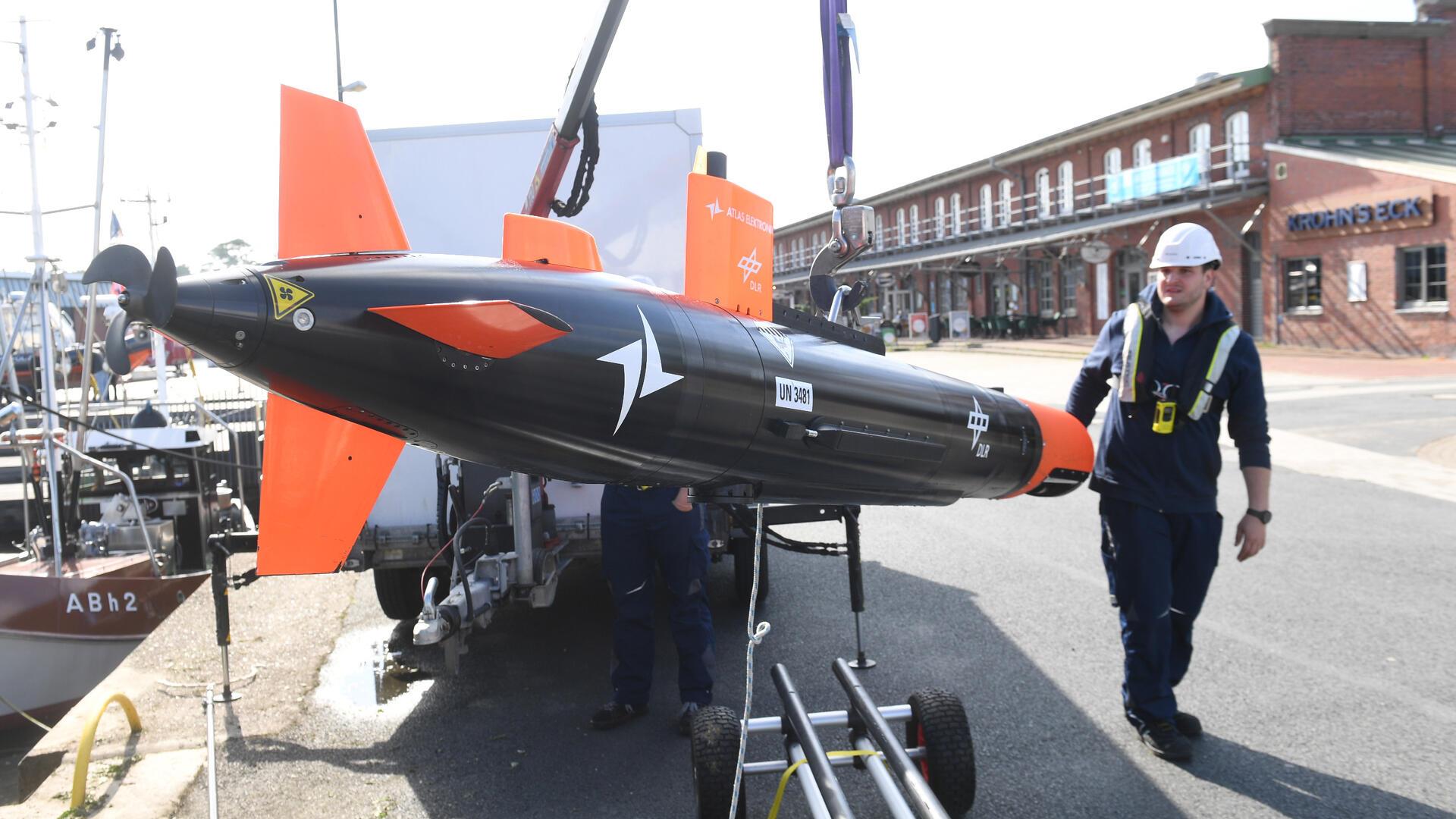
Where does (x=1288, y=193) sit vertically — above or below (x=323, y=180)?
above

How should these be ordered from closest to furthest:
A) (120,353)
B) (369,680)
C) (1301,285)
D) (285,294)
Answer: (285,294)
(120,353)
(369,680)
(1301,285)

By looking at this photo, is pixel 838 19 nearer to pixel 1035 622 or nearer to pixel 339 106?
pixel 339 106

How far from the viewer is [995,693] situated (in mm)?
4688

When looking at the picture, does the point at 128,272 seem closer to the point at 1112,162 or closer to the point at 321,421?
the point at 321,421

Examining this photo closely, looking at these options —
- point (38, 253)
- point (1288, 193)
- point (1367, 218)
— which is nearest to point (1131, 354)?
point (38, 253)

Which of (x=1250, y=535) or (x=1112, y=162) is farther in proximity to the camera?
(x=1112, y=162)

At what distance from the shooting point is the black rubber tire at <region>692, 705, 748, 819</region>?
11.2 feet

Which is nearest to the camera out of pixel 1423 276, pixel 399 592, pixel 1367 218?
pixel 399 592

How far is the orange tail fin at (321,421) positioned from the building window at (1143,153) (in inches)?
1235

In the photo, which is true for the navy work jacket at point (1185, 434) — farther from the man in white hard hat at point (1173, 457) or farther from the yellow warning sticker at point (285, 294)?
the yellow warning sticker at point (285, 294)

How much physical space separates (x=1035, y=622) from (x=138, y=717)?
4973 millimetres

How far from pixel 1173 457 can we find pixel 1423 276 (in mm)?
23513

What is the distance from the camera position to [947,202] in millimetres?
41438

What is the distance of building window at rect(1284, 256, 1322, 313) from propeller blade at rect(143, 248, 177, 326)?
2805cm
